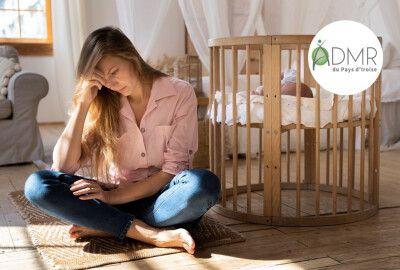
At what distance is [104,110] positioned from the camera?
1.63 meters

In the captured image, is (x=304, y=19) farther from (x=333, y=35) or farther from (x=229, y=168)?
(x=333, y=35)

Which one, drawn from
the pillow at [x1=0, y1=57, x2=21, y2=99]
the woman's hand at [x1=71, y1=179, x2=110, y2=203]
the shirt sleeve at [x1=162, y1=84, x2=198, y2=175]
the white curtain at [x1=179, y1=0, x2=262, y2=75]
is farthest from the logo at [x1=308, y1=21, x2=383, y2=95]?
the pillow at [x1=0, y1=57, x2=21, y2=99]

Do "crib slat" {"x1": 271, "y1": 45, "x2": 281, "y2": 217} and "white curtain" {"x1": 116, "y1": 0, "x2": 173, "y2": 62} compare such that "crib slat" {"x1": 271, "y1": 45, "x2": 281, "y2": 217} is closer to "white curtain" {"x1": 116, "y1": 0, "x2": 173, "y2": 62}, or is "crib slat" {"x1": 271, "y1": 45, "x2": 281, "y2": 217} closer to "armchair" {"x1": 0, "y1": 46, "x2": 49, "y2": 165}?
"white curtain" {"x1": 116, "y1": 0, "x2": 173, "y2": 62}

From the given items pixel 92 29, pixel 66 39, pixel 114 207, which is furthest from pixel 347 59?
pixel 92 29

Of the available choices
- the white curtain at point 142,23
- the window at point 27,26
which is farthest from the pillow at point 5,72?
the window at point 27,26

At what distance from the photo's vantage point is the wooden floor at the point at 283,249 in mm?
1404

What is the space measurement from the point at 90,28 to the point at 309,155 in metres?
3.23

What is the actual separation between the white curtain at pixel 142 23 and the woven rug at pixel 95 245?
1474 mm

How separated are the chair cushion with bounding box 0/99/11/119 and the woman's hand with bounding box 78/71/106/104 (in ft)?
5.51

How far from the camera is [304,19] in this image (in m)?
3.40

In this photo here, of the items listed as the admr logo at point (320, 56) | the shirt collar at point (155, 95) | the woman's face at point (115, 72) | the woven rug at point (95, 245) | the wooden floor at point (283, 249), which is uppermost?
the admr logo at point (320, 56)

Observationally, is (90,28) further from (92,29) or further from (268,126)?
(268,126)

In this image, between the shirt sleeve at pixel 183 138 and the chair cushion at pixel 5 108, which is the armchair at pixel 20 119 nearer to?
the chair cushion at pixel 5 108

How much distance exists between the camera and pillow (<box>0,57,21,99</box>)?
3.22m
